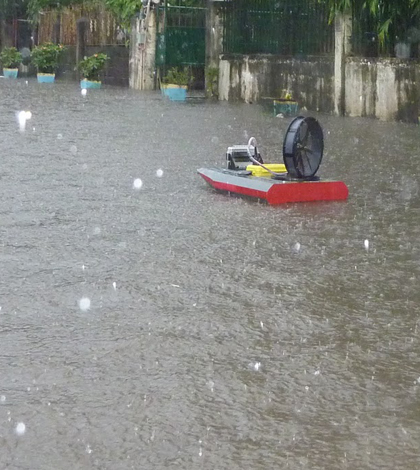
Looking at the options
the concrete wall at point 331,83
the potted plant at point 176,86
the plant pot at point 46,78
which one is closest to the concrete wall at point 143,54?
the potted plant at point 176,86

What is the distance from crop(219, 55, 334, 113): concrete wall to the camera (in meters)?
25.3

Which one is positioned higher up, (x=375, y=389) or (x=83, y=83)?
(x=83, y=83)

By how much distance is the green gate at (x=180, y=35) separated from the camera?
34.5m

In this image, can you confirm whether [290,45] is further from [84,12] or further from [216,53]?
[84,12]

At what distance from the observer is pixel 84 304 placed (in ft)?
21.3

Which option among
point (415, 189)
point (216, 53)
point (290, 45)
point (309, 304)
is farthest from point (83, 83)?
point (309, 304)

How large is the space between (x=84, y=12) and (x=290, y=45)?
2027 centimetres

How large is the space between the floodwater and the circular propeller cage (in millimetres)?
446

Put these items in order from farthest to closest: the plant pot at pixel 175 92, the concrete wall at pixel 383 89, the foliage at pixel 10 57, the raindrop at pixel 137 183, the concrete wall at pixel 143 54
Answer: the foliage at pixel 10 57 < the concrete wall at pixel 143 54 < the plant pot at pixel 175 92 < the concrete wall at pixel 383 89 < the raindrop at pixel 137 183

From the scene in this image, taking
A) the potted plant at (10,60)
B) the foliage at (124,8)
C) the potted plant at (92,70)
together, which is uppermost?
the foliage at (124,8)

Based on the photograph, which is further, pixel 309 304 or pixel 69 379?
pixel 309 304

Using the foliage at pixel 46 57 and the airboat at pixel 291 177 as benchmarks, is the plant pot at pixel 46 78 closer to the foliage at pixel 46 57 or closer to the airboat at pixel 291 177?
the foliage at pixel 46 57

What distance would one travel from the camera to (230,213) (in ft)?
32.9

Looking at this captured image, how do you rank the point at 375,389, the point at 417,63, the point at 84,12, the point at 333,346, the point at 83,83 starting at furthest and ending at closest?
the point at 84,12, the point at 83,83, the point at 417,63, the point at 333,346, the point at 375,389
